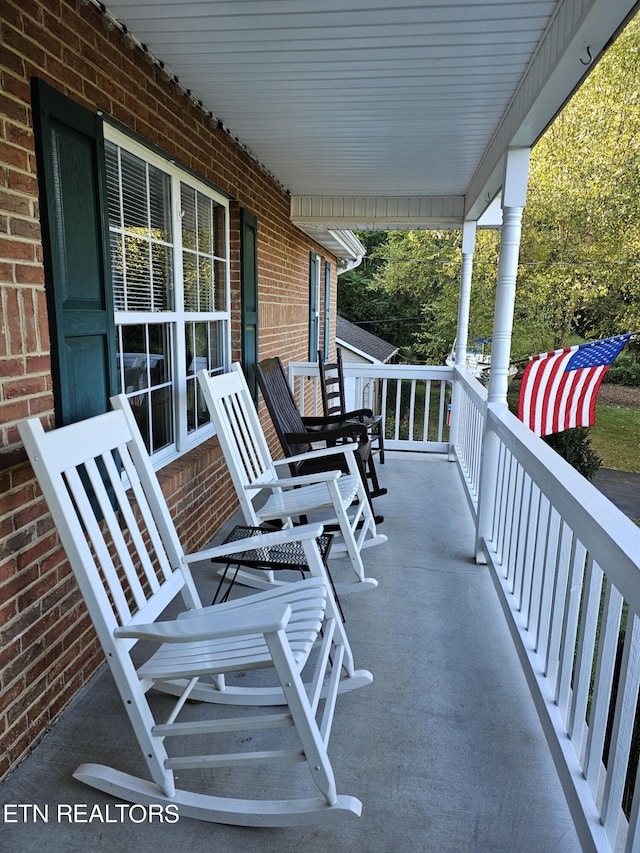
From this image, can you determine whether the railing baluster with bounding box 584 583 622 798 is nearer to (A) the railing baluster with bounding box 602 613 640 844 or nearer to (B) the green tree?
(A) the railing baluster with bounding box 602 613 640 844

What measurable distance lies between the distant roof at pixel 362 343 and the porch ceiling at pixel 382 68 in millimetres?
10717

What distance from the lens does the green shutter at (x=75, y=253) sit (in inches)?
72.0

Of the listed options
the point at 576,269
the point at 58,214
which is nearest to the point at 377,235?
the point at 576,269

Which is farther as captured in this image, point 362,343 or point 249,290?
point 362,343

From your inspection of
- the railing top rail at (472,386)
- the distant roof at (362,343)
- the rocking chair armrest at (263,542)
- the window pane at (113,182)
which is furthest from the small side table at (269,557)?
the distant roof at (362,343)

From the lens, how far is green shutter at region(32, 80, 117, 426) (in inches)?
72.0

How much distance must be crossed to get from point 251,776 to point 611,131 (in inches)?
570

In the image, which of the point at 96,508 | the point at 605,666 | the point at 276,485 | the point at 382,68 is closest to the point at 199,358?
the point at 276,485

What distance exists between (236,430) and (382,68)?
1.85 m

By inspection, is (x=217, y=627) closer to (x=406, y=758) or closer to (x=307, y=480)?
(x=406, y=758)

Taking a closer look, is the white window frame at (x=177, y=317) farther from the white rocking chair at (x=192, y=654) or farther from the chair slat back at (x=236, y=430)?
the white rocking chair at (x=192, y=654)

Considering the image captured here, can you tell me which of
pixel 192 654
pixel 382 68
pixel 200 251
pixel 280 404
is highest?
pixel 382 68

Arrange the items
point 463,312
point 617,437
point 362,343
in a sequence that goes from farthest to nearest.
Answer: point 617,437, point 362,343, point 463,312

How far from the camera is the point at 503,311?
308 centimetres
